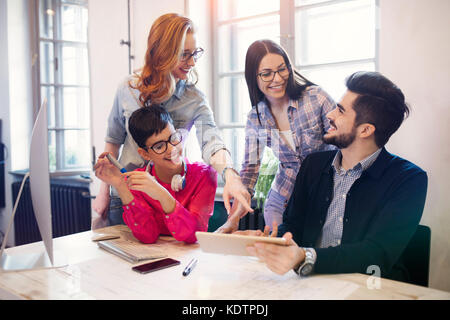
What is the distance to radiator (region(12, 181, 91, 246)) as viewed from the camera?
2973mm

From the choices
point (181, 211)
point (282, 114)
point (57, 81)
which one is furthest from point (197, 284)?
point (57, 81)

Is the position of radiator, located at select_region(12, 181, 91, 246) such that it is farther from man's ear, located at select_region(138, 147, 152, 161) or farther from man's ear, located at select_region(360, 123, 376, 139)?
man's ear, located at select_region(360, 123, 376, 139)

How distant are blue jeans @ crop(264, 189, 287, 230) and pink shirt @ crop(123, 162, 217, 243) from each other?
0.21m

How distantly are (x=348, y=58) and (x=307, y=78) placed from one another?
15 centimetres

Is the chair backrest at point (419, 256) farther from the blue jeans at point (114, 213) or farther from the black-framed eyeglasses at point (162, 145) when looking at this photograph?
the blue jeans at point (114, 213)

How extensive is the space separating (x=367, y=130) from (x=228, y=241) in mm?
504

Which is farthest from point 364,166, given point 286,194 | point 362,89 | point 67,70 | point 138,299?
point 67,70

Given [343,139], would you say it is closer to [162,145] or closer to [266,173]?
[266,173]

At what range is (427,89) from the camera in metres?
1.06

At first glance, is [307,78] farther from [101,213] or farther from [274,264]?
[101,213]

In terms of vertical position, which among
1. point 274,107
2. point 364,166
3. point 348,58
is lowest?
point 364,166

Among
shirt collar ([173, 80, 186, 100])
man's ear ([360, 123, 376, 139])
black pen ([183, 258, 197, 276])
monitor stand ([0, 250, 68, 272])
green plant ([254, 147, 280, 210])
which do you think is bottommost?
monitor stand ([0, 250, 68, 272])

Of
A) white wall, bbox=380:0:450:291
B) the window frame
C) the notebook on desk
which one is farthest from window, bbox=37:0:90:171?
white wall, bbox=380:0:450:291

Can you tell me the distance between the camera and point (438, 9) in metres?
1.03
